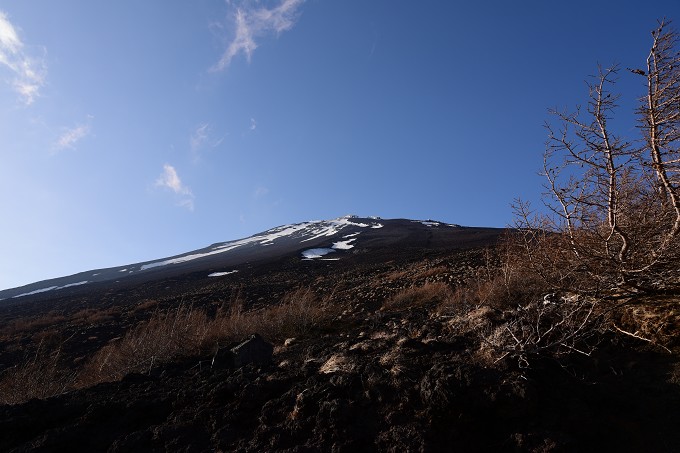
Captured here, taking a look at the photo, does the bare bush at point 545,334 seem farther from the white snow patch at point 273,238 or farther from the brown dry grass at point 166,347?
the white snow patch at point 273,238

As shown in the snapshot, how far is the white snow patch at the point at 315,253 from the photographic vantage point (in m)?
26.0

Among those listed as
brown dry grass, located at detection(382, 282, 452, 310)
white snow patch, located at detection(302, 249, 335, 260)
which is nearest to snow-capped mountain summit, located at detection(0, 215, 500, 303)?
white snow patch, located at detection(302, 249, 335, 260)

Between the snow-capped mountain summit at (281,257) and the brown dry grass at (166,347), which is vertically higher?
the snow-capped mountain summit at (281,257)

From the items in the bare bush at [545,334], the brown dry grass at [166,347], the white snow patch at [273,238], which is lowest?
the brown dry grass at [166,347]

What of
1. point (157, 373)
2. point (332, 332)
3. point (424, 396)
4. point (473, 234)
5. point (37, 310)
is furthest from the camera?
point (473, 234)

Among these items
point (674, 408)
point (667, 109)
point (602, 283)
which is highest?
point (667, 109)

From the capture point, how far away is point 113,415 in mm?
2984

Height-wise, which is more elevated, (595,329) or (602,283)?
(602,283)

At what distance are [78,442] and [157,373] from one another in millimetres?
1653

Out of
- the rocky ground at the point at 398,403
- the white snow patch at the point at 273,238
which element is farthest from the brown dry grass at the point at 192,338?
the white snow patch at the point at 273,238

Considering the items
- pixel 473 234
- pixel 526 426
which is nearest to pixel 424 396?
pixel 526 426

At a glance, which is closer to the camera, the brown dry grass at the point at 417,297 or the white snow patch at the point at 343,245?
the brown dry grass at the point at 417,297

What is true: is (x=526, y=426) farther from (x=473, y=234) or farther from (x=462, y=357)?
(x=473, y=234)

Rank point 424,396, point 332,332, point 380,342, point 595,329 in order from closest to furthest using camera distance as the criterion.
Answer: point 424,396 < point 595,329 < point 380,342 < point 332,332
